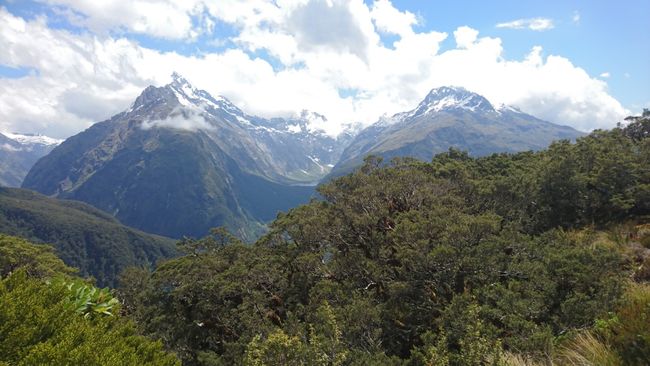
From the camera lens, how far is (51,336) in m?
8.78

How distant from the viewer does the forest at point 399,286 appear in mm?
9555

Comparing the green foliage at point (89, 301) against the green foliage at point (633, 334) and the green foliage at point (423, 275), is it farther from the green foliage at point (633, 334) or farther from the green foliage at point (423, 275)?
the green foliage at point (633, 334)

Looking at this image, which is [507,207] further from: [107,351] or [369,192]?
[107,351]

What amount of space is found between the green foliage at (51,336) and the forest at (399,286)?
0.04 m

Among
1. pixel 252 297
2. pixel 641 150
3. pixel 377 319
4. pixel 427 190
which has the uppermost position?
pixel 641 150

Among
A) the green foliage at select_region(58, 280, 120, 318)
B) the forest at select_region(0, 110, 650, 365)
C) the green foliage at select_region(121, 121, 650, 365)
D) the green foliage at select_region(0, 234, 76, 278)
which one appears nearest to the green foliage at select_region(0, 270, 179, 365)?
the forest at select_region(0, 110, 650, 365)

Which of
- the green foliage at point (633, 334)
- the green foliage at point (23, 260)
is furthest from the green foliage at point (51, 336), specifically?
the green foliage at point (23, 260)

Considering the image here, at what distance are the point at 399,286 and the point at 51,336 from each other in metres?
18.6

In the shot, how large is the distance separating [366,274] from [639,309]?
72.2 ft

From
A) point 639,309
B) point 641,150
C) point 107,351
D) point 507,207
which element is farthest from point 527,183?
point 107,351

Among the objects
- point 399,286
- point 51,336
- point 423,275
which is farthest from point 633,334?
point 423,275

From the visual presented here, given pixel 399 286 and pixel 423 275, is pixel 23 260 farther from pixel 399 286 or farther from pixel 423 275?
pixel 423 275

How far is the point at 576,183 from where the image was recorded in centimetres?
3406

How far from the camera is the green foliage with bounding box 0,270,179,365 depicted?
24.9 ft
